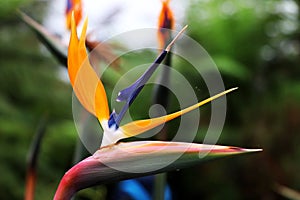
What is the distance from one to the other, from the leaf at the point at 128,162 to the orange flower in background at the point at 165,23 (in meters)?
0.16

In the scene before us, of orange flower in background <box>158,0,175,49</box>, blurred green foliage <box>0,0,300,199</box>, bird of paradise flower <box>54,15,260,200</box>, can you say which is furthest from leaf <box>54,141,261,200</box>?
blurred green foliage <box>0,0,300,199</box>

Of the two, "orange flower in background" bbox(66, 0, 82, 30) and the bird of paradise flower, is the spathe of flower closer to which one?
the bird of paradise flower

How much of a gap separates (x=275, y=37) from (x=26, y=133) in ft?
4.20

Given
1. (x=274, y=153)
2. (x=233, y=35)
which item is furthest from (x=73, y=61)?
(x=233, y=35)

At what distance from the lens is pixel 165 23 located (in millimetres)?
457

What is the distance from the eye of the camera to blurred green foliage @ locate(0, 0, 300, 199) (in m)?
1.92

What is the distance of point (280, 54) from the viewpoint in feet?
7.83

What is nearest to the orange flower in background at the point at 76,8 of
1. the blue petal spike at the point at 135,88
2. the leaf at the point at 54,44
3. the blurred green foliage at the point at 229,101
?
the leaf at the point at 54,44

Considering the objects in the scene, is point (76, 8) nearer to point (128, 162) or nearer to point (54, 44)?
point (54, 44)

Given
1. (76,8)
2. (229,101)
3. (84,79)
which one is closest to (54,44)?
(76,8)

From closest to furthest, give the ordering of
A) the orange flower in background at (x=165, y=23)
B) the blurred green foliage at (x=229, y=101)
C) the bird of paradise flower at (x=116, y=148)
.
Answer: the bird of paradise flower at (x=116, y=148) → the orange flower in background at (x=165, y=23) → the blurred green foliage at (x=229, y=101)

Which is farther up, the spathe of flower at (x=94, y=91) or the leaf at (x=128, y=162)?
the spathe of flower at (x=94, y=91)

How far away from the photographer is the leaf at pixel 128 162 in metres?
0.32

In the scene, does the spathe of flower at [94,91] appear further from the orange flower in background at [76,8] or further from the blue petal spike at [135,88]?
the orange flower in background at [76,8]
